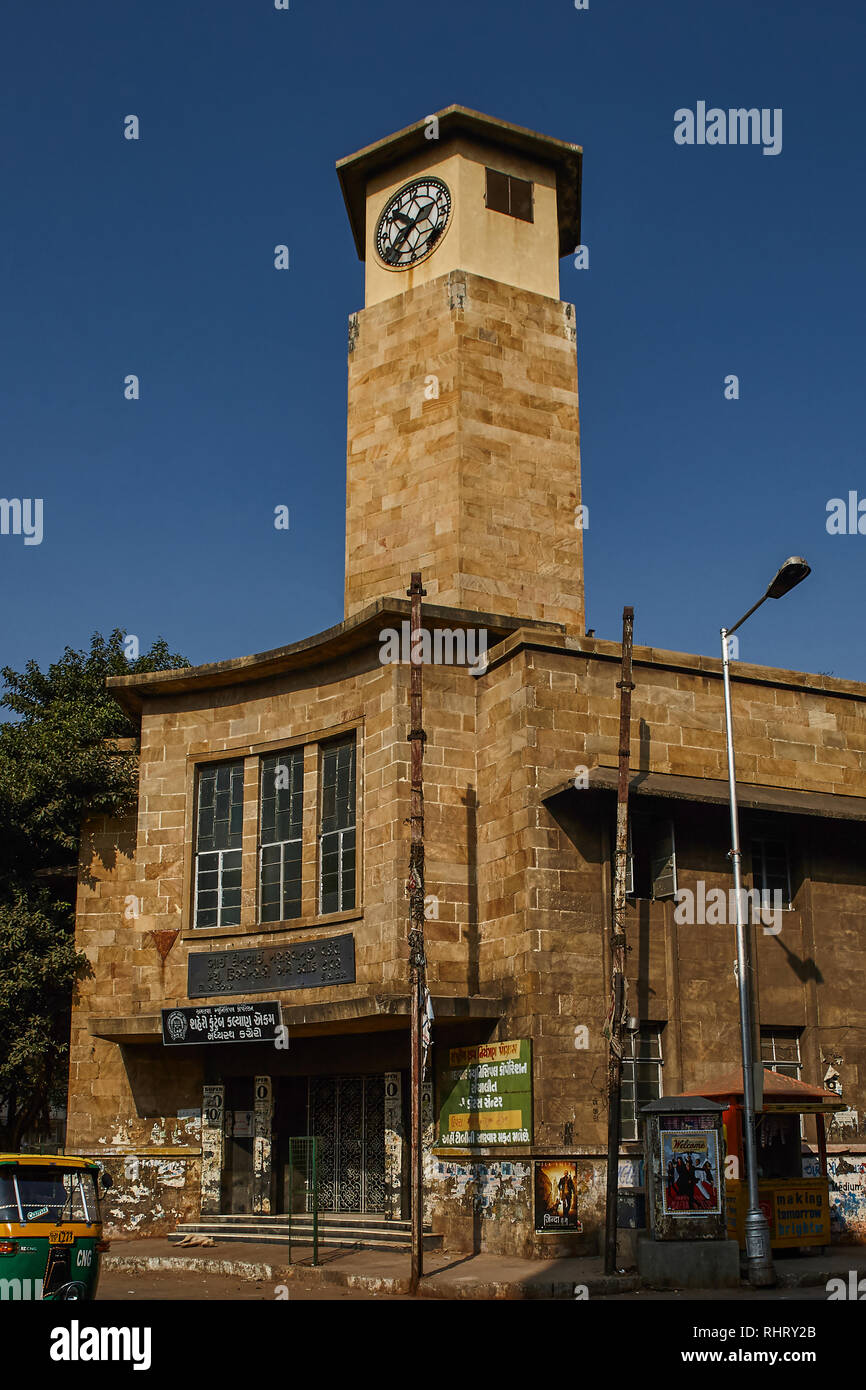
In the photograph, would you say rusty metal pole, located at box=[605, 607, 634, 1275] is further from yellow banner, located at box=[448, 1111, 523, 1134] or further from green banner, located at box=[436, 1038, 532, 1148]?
yellow banner, located at box=[448, 1111, 523, 1134]

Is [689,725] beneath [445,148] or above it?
beneath

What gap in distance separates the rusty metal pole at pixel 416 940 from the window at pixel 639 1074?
3492 millimetres

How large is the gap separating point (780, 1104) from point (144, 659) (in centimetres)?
2281

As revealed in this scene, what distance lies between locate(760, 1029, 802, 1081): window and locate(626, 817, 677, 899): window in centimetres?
301

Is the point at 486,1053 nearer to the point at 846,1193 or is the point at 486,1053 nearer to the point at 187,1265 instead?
the point at 187,1265

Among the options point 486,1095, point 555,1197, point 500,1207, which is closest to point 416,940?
point 486,1095

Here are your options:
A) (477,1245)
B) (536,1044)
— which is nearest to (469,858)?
(536,1044)

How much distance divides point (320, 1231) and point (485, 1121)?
12.9 ft

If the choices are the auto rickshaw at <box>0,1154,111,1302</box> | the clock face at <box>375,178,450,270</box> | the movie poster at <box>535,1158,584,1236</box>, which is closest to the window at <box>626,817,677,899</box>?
the movie poster at <box>535,1158,584,1236</box>

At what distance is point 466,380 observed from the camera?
2739 cm

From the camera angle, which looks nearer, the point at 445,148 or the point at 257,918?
the point at 257,918

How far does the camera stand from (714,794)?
2211 centimetres

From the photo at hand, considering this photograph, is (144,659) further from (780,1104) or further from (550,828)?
(780,1104)

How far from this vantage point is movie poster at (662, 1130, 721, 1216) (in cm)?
1727
